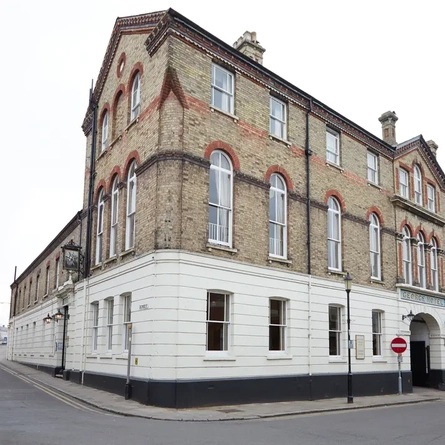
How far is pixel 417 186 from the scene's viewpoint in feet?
95.1

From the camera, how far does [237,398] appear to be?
17172 millimetres

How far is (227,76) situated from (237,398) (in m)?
11.0

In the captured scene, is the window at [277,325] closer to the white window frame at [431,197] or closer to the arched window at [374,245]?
the arched window at [374,245]

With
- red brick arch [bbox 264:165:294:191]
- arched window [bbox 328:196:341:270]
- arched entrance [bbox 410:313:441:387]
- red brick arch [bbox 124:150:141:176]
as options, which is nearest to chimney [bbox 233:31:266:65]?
red brick arch [bbox 264:165:294:191]

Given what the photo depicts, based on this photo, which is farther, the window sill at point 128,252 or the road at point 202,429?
the window sill at point 128,252

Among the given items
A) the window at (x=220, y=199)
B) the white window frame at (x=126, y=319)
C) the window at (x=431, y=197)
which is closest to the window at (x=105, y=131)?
the window at (x=220, y=199)

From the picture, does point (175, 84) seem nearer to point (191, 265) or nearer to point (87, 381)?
point (191, 265)

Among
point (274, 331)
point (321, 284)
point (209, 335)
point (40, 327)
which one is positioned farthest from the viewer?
point (40, 327)

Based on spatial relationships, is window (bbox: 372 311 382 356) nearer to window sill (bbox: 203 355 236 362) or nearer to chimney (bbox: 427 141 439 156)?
window sill (bbox: 203 355 236 362)

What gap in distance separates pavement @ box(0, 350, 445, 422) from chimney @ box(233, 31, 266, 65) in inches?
538

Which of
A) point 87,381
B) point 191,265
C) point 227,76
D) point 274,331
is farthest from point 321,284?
point 87,381

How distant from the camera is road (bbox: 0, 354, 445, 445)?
35.0ft

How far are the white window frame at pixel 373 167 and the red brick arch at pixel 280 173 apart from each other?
6442mm

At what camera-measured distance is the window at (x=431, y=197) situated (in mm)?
29877
